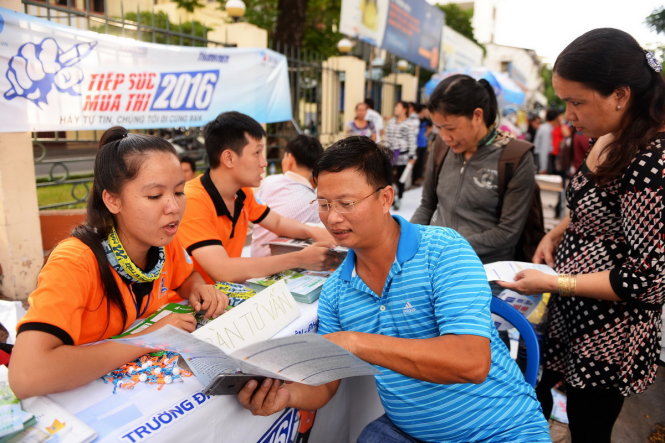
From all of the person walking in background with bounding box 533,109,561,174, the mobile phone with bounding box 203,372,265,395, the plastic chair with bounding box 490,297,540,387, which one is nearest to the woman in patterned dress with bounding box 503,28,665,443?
the plastic chair with bounding box 490,297,540,387

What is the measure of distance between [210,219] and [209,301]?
589 millimetres

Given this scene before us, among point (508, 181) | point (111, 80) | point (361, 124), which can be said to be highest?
point (111, 80)

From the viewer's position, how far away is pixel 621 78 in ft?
4.54

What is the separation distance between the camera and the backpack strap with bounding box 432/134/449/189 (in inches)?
95.9

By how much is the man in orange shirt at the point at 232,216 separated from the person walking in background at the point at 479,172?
724 millimetres

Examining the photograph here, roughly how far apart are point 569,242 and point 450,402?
0.88 m

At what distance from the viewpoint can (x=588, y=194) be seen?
1574 mm

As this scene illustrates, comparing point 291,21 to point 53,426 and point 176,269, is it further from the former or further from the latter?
point 53,426

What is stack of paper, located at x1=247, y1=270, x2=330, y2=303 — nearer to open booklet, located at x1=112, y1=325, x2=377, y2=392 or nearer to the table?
the table

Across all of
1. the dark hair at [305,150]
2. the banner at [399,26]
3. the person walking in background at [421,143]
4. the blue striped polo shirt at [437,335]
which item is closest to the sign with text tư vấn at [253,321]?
the blue striped polo shirt at [437,335]

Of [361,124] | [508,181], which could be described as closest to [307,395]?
[508,181]

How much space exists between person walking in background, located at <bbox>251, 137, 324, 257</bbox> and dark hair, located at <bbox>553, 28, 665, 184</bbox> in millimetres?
1583

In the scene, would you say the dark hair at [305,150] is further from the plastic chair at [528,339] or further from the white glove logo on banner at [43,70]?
the white glove logo on banner at [43,70]

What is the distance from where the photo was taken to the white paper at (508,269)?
1676 millimetres
